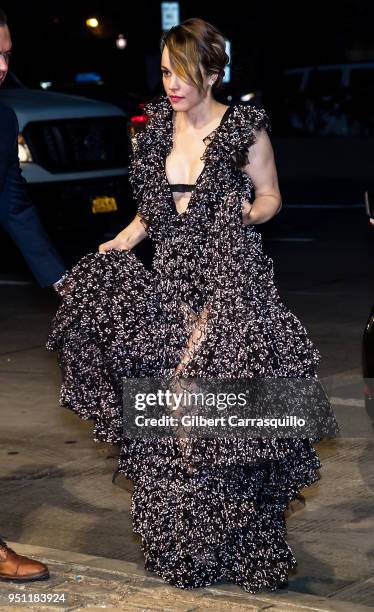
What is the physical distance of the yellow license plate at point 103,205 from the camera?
1409 cm

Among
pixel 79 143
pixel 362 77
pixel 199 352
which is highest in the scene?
pixel 199 352

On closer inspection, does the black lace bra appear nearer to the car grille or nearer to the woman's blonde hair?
the woman's blonde hair

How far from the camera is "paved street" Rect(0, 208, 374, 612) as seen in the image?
4.77 meters

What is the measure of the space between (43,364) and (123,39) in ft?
124

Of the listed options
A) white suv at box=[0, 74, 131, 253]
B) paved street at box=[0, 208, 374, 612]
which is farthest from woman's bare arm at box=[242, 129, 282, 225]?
white suv at box=[0, 74, 131, 253]

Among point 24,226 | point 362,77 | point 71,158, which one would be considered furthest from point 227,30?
point 24,226

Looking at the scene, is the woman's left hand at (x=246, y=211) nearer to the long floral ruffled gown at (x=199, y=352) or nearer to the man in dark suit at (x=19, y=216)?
the long floral ruffled gown at (x=199, y=352)

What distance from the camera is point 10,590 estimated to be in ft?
15.8

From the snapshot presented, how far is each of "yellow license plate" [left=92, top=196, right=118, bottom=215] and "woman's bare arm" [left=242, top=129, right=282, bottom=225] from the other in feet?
30.0

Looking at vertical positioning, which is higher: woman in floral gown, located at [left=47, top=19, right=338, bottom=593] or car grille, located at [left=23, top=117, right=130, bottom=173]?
woman in floral gown, located at [left=47, top=19, right=338, bottom=593]

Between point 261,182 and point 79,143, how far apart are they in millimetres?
9824

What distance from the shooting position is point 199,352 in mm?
4844

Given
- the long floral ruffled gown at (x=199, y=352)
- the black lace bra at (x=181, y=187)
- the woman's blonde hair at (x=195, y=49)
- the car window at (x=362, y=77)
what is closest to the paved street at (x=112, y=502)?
the long floral ruffled gown at (x=199, y=352)

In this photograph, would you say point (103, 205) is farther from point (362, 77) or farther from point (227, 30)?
point (227, 30)
